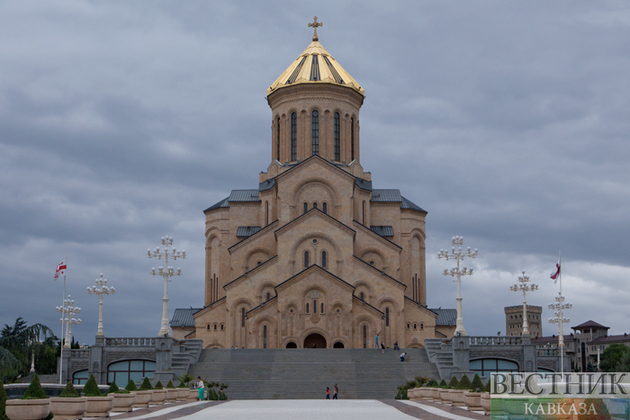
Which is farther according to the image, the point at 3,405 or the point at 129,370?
the point at 129,370

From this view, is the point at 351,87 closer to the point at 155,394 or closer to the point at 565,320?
the point at 565,320

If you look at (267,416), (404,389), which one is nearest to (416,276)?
(404,389)

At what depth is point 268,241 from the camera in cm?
5384

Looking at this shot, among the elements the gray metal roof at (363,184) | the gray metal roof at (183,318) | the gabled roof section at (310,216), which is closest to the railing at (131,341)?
the gabled roof section at (310,216)

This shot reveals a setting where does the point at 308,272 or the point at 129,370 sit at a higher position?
the point at 308,272

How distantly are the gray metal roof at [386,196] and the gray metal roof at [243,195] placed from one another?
904 centimetres

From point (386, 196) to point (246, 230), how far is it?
36.3 feet

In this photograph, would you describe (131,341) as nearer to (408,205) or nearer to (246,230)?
(246,230)

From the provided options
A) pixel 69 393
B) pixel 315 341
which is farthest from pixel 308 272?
pixel 69 393

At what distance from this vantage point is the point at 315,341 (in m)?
47.9

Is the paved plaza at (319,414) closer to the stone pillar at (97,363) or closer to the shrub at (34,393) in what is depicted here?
the shrub at (34,393)

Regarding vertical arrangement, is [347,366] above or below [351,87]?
below

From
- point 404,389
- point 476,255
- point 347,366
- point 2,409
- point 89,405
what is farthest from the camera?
point 476,255

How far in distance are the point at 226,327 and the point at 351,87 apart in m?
20.9
